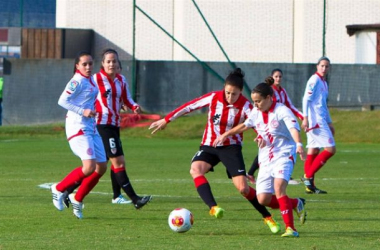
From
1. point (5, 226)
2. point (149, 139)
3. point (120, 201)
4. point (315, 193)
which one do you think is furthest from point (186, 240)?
point (149, 139)

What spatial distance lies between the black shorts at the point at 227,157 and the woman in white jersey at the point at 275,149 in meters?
0.52

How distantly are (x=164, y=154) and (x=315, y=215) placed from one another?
1033 cm

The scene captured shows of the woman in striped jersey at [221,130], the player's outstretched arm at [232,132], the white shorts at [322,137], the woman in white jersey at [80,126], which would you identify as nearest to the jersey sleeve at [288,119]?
the player's outstretched arm at [232,132]

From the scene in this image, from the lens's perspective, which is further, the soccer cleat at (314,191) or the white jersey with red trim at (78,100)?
the soccer cleat at (314,191)

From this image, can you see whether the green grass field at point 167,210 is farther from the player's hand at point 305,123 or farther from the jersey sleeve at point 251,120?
the jersey sleeve at point 251,120

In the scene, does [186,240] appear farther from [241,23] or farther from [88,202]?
[241,23]

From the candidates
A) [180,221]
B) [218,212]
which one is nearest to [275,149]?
[218,212]

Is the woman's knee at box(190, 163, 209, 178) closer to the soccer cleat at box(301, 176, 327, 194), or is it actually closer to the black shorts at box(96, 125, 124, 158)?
the black shorts at box(96, 125, 124, 158)

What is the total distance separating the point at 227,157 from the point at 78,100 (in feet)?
6.12

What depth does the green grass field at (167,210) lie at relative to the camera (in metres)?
8.96

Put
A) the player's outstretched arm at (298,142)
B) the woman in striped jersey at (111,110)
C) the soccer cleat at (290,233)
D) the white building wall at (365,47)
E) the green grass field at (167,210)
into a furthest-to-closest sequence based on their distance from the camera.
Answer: the white building wall at (365,47), the woman in striped jersey at (111,110), the soccer cleat at (290,233), the player's outstretched arm at (298,142), the green grass field at (167,210)

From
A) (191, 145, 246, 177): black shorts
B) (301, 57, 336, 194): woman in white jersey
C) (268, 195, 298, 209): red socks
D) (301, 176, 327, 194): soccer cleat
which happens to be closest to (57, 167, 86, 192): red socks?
(191, 145, 246, 177): black shorts

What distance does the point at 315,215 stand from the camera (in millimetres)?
11125

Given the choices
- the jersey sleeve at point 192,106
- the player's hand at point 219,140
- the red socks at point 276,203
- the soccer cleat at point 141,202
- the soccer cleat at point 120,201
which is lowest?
the soccer cleat at point 120,201
